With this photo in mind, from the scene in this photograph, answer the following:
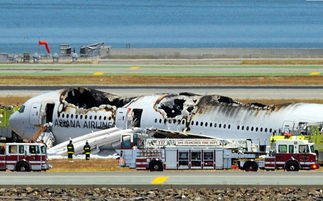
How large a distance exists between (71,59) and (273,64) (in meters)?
36.2

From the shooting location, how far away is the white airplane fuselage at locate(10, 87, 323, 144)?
252 feet

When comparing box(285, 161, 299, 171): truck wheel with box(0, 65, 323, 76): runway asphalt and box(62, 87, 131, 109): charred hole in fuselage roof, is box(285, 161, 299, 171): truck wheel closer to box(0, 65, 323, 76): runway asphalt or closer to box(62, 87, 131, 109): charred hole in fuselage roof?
box(62, 87, 131, 109): charred hole in fuselage roof

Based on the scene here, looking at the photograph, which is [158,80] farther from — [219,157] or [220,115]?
[219,157]

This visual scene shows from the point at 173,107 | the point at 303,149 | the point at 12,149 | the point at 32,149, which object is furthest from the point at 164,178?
the point at 173,107

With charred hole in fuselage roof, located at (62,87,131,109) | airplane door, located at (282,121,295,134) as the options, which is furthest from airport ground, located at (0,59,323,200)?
charred hole in fuselage roof, located at (62,87,131,109)

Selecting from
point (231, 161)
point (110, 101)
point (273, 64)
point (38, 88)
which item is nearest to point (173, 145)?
point (231, 161)

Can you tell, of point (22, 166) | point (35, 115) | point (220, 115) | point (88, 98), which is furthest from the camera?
point (88, 98)

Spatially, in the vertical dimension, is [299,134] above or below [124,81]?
below

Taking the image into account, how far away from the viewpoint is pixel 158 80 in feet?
421

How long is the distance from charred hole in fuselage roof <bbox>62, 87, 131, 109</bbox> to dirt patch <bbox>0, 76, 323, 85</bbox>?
39628 millimetres

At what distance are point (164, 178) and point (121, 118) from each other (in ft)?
73.5

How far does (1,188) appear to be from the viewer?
55.9m

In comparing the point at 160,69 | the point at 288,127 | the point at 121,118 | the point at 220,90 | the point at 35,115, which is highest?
the point at 160,69

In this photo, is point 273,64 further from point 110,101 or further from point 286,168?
point 286,168
